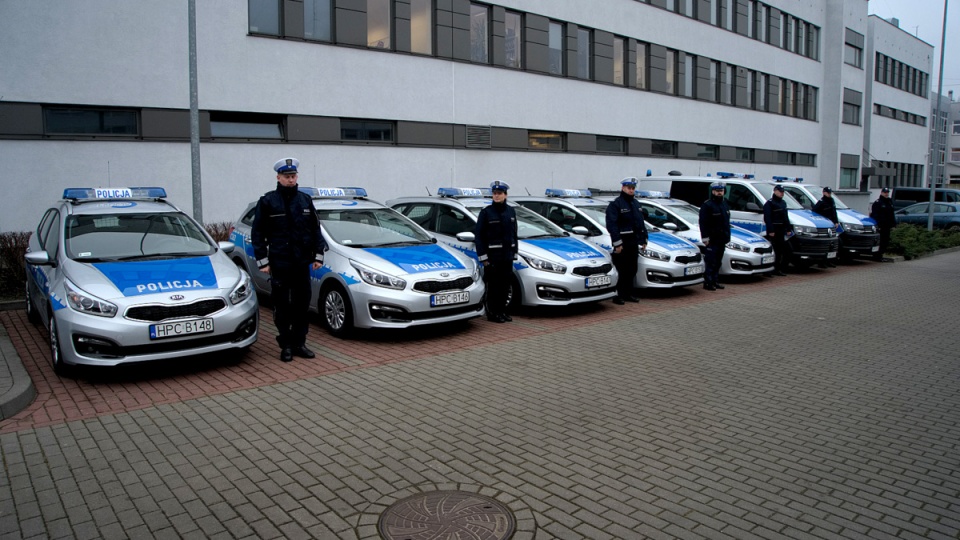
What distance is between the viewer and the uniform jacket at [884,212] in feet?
57.5

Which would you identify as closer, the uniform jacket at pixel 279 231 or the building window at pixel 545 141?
the uniform jacket at pixel 279 231

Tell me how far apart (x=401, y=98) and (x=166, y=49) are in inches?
219

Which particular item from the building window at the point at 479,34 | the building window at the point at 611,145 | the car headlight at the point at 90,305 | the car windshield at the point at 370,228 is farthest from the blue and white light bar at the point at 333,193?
the building window at the point at 611,145

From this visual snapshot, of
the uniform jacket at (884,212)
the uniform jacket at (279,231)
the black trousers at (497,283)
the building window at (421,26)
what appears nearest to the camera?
the uniform jacket at (279,231)

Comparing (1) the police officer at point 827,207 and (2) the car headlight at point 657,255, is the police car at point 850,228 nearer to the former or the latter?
(1) the police officer at point 827,207

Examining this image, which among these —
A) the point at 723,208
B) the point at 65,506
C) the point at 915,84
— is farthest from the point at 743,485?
the point at 915,84

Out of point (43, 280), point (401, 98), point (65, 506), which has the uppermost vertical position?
point (401, 98)

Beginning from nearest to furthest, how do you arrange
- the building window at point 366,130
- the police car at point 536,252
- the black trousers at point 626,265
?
the police car at point 536,252 < the black trousers at point 626,265 < the building window at point 366,130

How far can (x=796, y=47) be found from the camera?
35.1 meters

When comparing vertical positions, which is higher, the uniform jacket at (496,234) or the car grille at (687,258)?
the uniform jacket at (496,234)

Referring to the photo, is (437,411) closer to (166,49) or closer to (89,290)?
(89,290)

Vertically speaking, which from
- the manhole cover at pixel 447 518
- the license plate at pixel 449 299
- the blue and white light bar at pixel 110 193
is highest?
the blue and white light bar at pixel 110 193

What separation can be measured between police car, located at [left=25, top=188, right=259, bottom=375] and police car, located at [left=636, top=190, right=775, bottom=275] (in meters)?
8.87

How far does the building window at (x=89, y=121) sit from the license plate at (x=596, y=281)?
9.68 m
